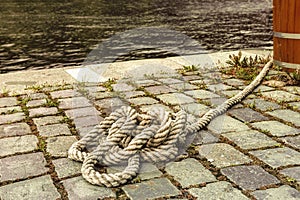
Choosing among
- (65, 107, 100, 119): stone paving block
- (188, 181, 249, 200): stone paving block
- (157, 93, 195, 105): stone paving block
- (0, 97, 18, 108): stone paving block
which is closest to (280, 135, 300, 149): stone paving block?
(188, 181, 249, 200): stone paving block

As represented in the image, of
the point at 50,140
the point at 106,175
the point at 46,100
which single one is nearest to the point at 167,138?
the point at 106,175

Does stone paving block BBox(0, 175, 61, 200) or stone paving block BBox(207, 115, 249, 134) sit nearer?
stone paving block BBox(0, 175, 61, 200)

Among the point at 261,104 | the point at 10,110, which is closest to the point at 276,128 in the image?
the point at 261,104

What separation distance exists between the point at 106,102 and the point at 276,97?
1623 mm

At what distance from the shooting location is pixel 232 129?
3688 millimetres

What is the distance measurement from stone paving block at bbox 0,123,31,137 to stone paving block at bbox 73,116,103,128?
1.27 ft

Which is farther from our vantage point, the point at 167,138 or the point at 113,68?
the point at 113,68

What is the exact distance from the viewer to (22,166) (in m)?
3.10

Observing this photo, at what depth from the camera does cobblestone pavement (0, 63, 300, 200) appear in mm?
2760

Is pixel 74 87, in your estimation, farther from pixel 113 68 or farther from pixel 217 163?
pixel 217 163

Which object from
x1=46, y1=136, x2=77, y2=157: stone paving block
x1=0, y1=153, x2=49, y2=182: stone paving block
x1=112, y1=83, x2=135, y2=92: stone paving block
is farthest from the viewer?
x1=112, y1=83, x2=135, y2=92: stone paving block

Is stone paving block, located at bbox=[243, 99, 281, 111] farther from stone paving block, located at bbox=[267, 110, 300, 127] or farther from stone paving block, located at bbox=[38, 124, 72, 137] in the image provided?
stone paving block, located at bbox=[38, 124, 72, 137]

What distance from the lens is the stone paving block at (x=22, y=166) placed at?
9.76 ft

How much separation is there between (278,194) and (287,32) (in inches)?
115
